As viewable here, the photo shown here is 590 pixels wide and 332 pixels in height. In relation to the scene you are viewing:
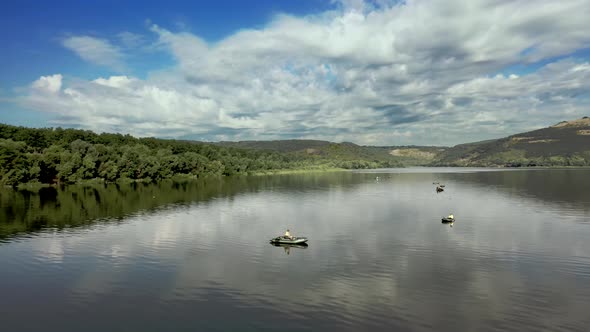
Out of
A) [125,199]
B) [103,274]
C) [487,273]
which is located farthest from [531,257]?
[125,199]

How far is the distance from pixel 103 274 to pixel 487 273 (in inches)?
2014

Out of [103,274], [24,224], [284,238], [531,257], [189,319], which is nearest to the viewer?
[189,319]

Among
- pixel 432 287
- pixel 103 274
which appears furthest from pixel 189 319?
pixel 432 287

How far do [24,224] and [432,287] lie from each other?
87347 mm

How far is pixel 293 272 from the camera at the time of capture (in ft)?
169

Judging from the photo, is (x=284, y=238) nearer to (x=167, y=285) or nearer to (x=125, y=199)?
(x=167, y=285)

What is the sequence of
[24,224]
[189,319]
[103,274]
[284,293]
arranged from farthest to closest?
[24,224] < [103,274] < [284,293] < [189,319]

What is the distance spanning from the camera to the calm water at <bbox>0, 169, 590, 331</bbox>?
121 feet

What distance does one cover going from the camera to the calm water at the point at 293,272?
121 ft

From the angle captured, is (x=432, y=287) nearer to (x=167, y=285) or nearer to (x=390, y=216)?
(x=167, y=285)

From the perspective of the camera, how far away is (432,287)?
149 ft

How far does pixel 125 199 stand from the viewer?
135m

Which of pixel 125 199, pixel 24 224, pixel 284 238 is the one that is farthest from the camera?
pixel 125 199

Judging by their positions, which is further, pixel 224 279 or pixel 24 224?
pixel 24 224
